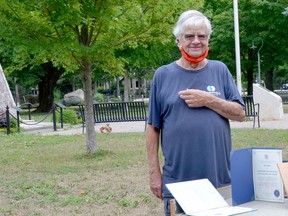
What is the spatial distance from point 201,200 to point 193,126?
502 mm

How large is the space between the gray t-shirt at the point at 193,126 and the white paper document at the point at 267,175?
0.31m

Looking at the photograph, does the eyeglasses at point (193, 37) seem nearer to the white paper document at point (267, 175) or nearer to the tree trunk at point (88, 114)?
the white paper document at point (267, 175)

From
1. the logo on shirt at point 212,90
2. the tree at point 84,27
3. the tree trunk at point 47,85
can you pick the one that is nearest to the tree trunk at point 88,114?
the tree at point 84,27

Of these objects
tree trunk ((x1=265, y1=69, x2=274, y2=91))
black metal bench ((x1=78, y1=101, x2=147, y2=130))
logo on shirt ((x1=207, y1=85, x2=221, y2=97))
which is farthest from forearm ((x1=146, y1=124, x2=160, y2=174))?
tree trunk ((x1=265, y1=69, x2=274, y2=91))

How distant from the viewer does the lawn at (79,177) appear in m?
Result: 6.30

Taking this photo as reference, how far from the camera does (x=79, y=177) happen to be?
808 cm

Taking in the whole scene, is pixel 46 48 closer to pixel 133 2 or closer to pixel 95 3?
pixel 95 3

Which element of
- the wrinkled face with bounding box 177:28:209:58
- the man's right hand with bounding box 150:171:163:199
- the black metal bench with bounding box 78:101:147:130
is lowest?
the black metal bench with bounding box 78:101:147:130

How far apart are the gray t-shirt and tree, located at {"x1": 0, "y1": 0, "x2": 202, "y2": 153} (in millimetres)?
6115

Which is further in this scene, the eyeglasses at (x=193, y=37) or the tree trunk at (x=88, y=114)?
the tree trunk at (x=88, y=114)

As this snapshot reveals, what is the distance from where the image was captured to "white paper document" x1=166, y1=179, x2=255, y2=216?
2564 mm

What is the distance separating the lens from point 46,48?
9.42 m

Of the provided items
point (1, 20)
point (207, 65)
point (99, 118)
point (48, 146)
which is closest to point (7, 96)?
point (99, 118)

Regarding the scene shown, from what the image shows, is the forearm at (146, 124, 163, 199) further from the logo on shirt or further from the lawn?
the lawn
